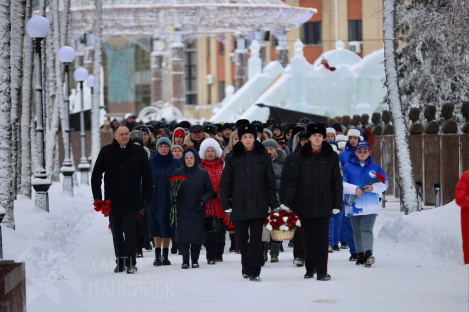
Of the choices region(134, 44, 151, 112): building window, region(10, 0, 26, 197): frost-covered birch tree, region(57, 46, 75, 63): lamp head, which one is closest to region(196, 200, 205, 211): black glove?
region(10, 0, 26, 197): frost-covered birch tree

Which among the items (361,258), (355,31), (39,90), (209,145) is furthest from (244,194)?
(355,31)

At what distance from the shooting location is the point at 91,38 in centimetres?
6550

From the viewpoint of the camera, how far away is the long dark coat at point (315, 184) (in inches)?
532

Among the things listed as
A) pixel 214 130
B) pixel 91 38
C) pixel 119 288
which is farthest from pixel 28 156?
pixel 91 38

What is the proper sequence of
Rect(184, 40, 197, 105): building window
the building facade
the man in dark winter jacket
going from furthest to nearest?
1. Rect(184, 40, 197, 105): building window
2. the building facade
3. the man in dark winter jacket

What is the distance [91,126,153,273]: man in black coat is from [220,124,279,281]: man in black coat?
4.45 ft

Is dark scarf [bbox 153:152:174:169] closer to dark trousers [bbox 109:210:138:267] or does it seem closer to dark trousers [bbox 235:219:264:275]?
dark trousers [bbox 109:210:138:267]

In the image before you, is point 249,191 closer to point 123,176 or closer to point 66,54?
point 123,176

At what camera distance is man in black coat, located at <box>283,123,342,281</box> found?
532 inches

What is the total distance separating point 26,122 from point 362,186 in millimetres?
A: 13489

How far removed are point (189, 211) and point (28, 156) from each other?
11.7 meters

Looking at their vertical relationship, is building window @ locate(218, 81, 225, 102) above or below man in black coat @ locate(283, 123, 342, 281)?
above

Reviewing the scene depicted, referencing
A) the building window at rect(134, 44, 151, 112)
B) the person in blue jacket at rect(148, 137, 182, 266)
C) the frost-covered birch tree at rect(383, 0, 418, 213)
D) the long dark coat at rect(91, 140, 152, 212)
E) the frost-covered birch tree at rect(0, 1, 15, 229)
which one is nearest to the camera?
the long dark coat at rect(91, 140, 152, 212)

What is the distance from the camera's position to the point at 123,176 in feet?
47.8
